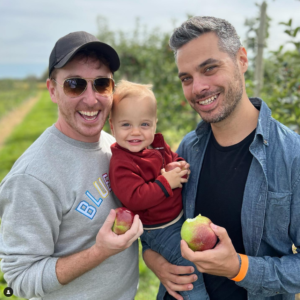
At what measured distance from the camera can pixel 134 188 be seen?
70.1 inches

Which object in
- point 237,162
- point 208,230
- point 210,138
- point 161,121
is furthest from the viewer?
point 161,121

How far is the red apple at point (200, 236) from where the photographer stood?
1.49 metres

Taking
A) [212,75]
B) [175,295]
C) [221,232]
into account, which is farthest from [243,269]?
[212,75]

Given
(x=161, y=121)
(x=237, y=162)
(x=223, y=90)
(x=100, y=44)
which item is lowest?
(x=161, y=121)

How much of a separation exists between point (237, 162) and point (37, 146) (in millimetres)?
1208

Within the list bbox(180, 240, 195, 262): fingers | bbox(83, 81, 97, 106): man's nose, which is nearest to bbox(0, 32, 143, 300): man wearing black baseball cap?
bbox(83, 81, 97, 106): man's nose

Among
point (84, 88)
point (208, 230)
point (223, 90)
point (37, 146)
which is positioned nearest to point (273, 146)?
point (223, 90)

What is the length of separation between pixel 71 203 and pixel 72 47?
0.94 meters

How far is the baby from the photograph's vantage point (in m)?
1.80

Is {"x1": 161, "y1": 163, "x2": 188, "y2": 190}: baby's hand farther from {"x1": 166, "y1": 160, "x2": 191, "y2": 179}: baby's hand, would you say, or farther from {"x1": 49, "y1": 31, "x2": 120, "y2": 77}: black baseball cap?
{"x1": 49, "y1": 31, "x2": 120, "y2": 77}: black baseball cap

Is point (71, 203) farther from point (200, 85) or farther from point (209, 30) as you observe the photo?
point (209, 30)

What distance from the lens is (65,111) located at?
1835mm

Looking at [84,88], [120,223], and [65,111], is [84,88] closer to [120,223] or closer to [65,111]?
[65,111]

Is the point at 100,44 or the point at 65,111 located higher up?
the point at 100,44
